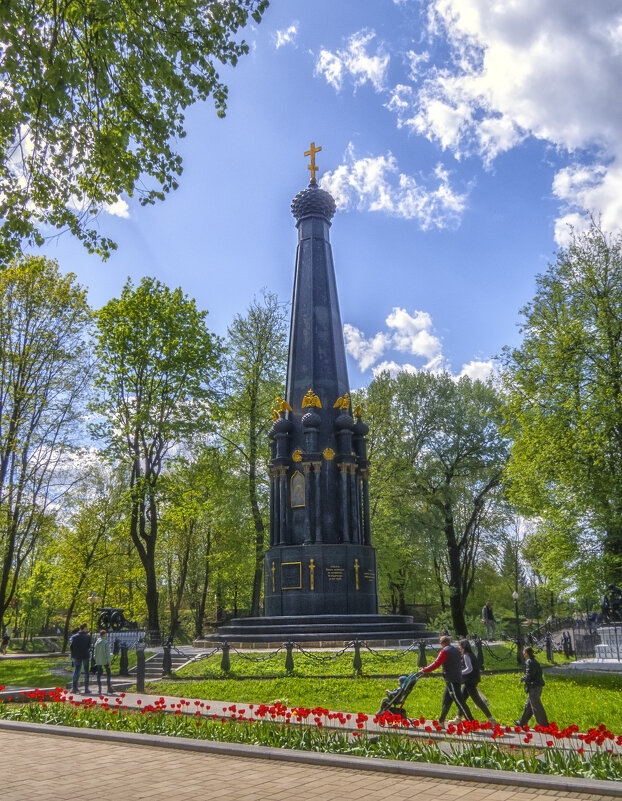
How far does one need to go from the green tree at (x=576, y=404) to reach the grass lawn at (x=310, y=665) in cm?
644

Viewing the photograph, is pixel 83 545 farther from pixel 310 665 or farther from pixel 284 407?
pixel 310 665

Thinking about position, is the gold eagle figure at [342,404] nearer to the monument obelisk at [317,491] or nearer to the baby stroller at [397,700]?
the monument obelisk at [317,491]

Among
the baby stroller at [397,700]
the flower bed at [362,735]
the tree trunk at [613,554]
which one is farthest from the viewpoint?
the tree trunk at [613,554]

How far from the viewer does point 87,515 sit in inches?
1366

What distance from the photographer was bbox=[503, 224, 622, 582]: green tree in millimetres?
19859

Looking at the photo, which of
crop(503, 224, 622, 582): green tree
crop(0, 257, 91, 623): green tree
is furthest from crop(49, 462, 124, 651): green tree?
crop(503, 224, 622, 582): green tree

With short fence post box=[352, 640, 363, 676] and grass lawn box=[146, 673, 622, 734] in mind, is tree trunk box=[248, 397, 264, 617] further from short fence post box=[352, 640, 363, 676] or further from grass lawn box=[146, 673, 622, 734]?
short fence post box=[352, 640, 363, 676]

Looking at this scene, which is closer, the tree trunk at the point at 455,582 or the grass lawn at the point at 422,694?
the grass lawn at the point at 422,694

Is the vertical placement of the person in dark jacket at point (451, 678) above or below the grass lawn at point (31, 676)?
above

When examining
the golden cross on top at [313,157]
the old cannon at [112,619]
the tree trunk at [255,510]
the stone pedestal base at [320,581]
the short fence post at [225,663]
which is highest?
the golden cross on top at [313,157]

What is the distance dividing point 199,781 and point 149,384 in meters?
21.1

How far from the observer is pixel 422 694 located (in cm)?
1193

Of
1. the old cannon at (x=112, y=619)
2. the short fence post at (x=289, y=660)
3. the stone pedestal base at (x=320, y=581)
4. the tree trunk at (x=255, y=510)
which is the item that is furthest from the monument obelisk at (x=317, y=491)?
the tree trunk at (x=255, y=510)

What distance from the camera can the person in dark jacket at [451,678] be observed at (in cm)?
938
